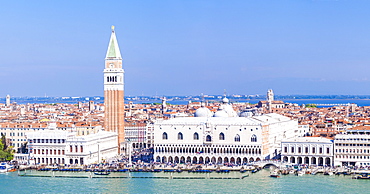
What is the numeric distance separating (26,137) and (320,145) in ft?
47.3

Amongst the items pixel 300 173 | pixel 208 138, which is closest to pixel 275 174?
pixel 300 173

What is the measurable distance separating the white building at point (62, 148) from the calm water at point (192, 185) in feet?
10.3

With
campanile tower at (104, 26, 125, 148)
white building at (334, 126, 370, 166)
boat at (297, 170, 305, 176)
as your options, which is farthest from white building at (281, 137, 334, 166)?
campanile tower at (104, 26, 125, 148)

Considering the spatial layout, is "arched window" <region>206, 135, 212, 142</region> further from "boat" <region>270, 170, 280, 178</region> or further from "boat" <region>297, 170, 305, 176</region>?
"boat" <region>297, 170, 305, 176</region>

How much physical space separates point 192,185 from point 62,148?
7.81 metres

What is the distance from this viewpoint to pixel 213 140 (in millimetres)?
33656

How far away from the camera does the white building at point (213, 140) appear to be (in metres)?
33.3

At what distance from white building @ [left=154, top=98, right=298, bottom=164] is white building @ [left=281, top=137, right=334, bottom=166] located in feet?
3.90

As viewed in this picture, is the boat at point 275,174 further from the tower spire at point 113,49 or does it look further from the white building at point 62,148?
the tower spire at point 113,49

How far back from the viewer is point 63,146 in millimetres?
33375

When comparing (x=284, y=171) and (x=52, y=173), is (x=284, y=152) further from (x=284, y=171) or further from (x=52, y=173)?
(x=52, y=173)

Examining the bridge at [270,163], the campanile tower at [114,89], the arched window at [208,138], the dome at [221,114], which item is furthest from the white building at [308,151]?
the campanile tower at [114,89]

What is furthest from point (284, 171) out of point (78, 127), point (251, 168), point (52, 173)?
point (78, 127)

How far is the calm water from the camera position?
27.0 meters
